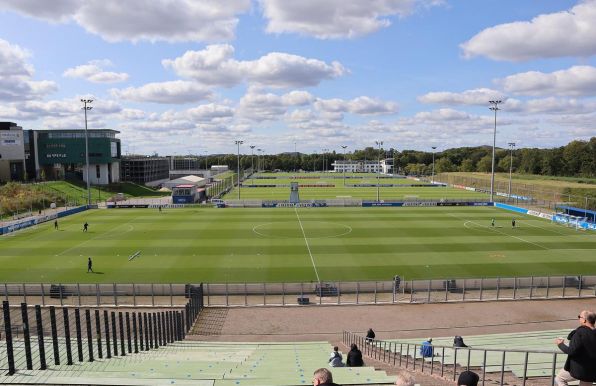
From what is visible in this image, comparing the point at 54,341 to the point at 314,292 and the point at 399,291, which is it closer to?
the point at 314,292

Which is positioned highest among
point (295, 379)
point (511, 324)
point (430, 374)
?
point (295, 379)

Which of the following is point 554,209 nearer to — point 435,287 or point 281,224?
point 281,224

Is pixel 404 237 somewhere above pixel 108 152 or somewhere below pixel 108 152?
below

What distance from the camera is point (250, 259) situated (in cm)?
3478

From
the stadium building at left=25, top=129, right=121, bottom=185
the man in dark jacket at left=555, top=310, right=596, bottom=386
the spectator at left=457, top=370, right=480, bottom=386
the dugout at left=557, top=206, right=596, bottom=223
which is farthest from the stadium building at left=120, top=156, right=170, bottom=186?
the spectator at left=457, top=370, right=480, bottom=386

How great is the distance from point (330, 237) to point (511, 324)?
75.7 ft

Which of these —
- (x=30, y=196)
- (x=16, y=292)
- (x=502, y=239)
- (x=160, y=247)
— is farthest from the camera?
(x=30, y=196)

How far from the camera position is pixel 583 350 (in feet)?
22.4

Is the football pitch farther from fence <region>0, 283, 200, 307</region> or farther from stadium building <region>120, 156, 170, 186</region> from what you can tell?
stadium building <region>120, 156, 170, 186</region>

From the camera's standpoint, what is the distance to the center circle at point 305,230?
44.7 m

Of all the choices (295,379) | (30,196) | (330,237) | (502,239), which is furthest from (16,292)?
(30,196)

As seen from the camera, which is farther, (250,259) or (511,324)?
(250,259)

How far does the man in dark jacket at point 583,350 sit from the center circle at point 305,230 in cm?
3683

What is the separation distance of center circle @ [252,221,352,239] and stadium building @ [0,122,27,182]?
65583 millimetres
